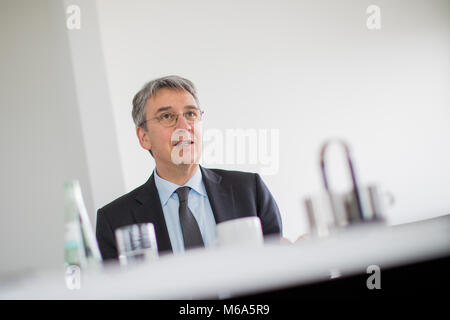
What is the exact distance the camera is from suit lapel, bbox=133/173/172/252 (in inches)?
67.7

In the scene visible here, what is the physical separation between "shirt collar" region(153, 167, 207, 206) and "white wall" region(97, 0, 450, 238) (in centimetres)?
57

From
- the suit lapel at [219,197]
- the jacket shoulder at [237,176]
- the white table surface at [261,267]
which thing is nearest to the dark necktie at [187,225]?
the suit lapel at [219,197]

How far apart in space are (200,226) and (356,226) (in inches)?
39.2

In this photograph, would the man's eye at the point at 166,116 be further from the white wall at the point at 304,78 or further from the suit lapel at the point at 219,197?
the white wall at the point at 304,78

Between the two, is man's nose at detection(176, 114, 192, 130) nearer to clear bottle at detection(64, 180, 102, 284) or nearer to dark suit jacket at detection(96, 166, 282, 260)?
dark suit jacket at detection(96, 166, 282, 260)

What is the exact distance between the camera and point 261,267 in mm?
590

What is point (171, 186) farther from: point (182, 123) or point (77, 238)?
point (77, 238)

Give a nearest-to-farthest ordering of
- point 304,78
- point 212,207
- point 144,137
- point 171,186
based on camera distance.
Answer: point 212,207, point 171,186, point 144,137, point 304,78

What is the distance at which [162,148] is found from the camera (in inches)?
83.0

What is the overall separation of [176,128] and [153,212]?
0.44 meters

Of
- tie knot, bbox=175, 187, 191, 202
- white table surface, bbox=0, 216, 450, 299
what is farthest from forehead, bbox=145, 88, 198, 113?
white table surface, bbox=0, 216, 450, 299

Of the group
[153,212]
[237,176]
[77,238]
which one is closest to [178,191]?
[153,212]

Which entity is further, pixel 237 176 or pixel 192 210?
pixel 237 176
